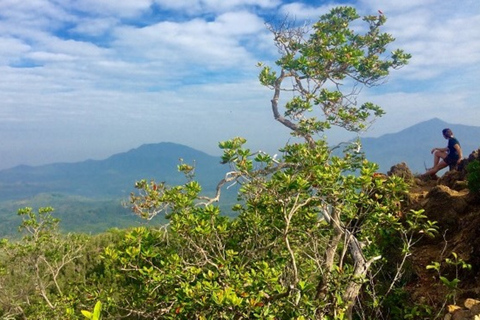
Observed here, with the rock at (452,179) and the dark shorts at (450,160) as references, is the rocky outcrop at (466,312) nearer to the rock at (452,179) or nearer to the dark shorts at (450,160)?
the rock at (452,179)

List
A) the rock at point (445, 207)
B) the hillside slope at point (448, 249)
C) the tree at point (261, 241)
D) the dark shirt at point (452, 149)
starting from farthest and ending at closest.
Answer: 1. the dark shirt at point (452, 149)
2. the rock at point (445, 207)
3. the hillside slope at point (448, 249)
4. the tree at point (261, 241)

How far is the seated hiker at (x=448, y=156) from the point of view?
1471 cm

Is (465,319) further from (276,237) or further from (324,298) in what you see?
(276,237)

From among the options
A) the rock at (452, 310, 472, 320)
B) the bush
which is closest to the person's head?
the bush

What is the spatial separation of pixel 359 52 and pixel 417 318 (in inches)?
341

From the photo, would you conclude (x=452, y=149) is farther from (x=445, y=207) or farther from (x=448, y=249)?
(x=448, y=249)

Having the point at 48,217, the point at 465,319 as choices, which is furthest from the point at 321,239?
the point at 48,217

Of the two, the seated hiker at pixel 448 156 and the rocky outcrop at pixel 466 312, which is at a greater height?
the seated hiker at pixel 448 156

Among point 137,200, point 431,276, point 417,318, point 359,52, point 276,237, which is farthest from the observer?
point 359,52

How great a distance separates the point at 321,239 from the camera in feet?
28.1

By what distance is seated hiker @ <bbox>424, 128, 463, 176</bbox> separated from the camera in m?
14.7

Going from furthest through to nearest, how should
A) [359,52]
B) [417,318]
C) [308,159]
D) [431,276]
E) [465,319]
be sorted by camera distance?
[359,52] < [431,276] < [417,318] < [308,159] < [465,319]

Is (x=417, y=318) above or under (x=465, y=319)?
under

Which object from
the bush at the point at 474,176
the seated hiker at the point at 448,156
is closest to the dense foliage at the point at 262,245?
the bush at the point at 474,176
